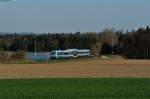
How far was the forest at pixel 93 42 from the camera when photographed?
131750 mm

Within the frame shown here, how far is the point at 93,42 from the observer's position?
6344 inches

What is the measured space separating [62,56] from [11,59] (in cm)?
2311
